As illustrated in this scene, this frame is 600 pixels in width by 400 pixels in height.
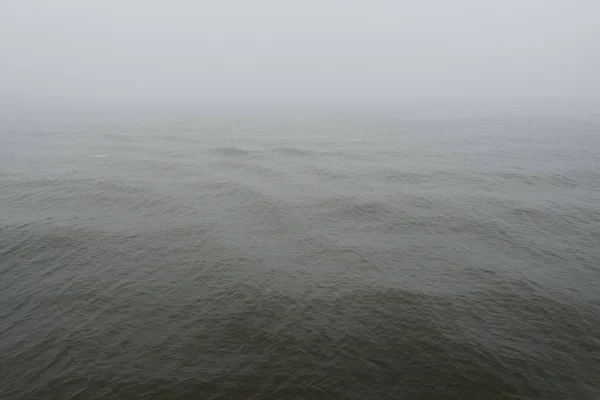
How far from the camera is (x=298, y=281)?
4250 cm

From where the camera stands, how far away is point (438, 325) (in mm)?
35094

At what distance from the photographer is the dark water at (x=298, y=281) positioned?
29.4 m

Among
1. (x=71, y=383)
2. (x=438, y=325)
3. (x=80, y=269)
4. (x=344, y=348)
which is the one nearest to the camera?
(x=71, y=383)

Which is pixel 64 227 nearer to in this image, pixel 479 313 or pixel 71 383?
pixel 71 383

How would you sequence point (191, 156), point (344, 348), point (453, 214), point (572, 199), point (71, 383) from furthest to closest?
point (191, 156) < point (572, 199) < point (453, 214) < point (344, 348) < point (71, 383)

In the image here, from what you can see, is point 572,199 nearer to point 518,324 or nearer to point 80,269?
point 518,324

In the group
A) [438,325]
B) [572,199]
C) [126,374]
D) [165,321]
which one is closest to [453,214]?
[572,199]

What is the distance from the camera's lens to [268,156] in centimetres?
9944

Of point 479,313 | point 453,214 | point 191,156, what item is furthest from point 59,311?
point 191,156

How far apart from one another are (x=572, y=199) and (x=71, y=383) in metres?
78.2

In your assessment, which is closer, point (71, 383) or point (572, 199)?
point (71, 383)

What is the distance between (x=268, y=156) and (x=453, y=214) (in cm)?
5372

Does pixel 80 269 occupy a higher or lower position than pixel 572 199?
lower

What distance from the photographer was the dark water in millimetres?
29391
